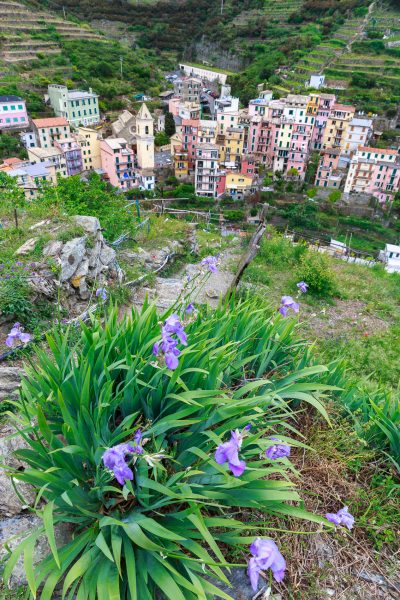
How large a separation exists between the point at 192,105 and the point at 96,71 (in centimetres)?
975

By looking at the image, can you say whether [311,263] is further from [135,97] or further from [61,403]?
[135,97]

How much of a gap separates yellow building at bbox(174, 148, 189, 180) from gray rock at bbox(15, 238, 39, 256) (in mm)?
24737

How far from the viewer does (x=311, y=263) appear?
6.45 meters

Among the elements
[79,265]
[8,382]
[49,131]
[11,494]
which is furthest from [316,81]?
[11,494]

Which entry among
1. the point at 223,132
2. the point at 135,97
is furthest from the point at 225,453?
the point at 135,97

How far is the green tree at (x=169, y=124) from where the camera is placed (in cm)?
3219

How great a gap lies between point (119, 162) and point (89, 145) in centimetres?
297

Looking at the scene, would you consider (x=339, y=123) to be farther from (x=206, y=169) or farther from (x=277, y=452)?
(x=277, y=452)

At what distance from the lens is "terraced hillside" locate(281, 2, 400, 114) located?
3359cm

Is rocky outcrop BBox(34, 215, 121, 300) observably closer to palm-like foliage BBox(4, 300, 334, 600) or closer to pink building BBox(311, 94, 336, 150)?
palm-like foliage BBox(4, 300, 334, 600)

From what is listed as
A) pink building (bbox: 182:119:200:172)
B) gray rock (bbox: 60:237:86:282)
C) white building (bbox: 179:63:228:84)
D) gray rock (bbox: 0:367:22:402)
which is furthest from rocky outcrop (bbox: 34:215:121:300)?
white building (bbox: 179:63:228:84)

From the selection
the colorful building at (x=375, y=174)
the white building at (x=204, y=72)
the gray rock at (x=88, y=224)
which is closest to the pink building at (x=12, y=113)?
the colorful building at (x=375, y=174)

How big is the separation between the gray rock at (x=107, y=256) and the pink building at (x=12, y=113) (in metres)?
26.5

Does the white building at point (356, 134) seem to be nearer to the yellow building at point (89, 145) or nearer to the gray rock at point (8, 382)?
the yellow building at point (89, 145)
